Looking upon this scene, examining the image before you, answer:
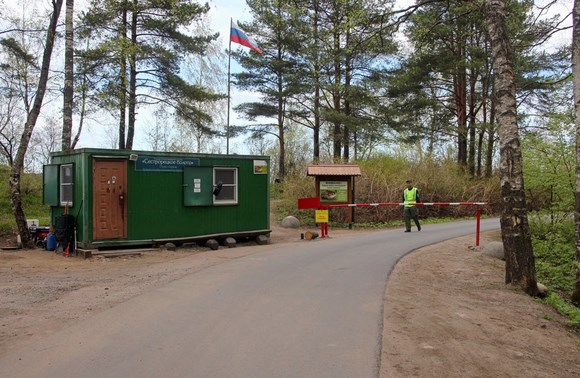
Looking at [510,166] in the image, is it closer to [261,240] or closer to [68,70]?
[261,240]

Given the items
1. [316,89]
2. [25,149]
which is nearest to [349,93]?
[316,89]

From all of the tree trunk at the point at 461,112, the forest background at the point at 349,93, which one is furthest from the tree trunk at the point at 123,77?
the tree trunk at the point at 461,112

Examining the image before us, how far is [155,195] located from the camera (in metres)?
13.4

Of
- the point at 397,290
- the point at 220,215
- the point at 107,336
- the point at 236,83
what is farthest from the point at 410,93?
the point at 107,336

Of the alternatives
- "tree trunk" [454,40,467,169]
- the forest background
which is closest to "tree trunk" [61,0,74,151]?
the forest background

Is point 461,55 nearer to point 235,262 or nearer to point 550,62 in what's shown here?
point 550,62

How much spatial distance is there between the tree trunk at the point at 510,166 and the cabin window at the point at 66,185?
10.4 meters

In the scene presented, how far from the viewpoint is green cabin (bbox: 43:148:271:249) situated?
12.4m

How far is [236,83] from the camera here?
31.1 metres

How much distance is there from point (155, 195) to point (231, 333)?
28.1ft

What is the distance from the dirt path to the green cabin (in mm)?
1151

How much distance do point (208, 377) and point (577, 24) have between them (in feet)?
29.0

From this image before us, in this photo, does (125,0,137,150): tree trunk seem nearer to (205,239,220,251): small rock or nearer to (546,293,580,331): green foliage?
(205,239,220,251): small rock

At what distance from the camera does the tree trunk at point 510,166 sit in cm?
832
